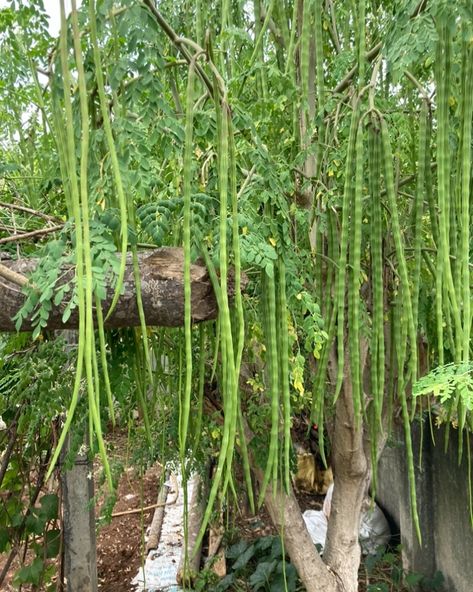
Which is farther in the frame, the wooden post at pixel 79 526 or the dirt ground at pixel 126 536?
the dirt ground at pixel 126 536

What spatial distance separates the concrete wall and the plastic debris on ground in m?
1.45

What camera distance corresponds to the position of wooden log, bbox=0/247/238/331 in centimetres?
129

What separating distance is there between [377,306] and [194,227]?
1.44 ft

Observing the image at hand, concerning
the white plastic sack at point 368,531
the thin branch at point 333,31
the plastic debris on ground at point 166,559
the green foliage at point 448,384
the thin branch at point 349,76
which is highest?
the thin branch at point 333,31

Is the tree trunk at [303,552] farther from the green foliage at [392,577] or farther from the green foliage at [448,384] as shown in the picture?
the green foliage at [448,384]

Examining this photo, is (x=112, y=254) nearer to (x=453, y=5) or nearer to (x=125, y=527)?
(x=453, y=5)

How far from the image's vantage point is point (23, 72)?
2.03 metres

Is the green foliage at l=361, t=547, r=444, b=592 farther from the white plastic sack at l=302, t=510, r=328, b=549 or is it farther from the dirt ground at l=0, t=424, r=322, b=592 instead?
the dirt ground at l=0, t=424, r=322, b=592

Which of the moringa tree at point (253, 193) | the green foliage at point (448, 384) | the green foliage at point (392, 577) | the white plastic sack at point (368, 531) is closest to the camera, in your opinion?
the moringa tree at point (253, 193)

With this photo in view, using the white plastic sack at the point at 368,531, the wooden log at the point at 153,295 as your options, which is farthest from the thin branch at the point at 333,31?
the white plastic sack at the point at 368,531

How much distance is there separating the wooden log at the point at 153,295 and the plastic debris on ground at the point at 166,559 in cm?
243

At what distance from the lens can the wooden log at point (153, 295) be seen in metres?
1.29

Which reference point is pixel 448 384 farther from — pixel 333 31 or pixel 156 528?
pixel 156 528

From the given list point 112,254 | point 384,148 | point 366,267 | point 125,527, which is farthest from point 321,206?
point 125,527
